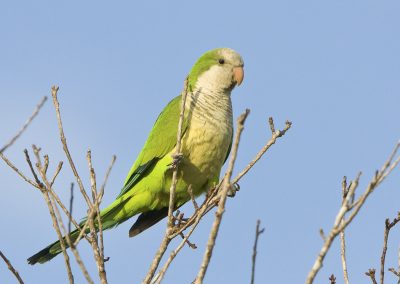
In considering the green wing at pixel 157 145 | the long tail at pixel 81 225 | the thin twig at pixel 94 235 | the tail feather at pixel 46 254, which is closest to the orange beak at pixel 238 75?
the green wing at pixel 157 145

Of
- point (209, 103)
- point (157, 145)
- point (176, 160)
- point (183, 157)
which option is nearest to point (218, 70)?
point (209, 103)

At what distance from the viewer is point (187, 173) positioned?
550 cm

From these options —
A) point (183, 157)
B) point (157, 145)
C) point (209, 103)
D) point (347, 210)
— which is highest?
point (209, 103)

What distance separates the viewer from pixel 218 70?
6.14 meters

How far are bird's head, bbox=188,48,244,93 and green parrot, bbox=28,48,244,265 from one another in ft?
0.04

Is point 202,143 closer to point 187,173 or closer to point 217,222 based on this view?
point 187,173

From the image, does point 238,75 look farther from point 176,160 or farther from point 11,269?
point 11,269

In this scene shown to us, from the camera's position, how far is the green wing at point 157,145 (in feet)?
18.5

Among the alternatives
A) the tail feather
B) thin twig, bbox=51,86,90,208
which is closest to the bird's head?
the tail feather

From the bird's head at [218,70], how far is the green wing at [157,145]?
33cm

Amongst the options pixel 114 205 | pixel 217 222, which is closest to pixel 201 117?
pixel 114 205

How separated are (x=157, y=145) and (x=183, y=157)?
1.34ft

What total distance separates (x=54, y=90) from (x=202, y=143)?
1.77 meters

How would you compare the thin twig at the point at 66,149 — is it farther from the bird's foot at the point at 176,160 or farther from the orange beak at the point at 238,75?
the orange beak at the point at 238,75
